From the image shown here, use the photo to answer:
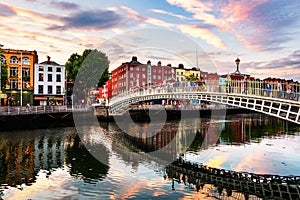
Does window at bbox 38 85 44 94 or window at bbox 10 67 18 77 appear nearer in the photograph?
window at bbox 10 67 18 77

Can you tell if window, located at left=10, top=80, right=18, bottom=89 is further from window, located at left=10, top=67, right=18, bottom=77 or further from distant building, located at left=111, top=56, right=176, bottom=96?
distant building, located at left=111, top=56, right=176, bottom=96

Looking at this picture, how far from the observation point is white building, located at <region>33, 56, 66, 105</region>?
2051 inches

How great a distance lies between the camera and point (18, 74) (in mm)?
48844

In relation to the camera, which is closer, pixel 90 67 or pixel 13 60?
pixel 13 60

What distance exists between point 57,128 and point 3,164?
61.7ft

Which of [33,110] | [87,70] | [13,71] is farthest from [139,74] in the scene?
[33,110]

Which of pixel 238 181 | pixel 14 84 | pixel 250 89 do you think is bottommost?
pixel 238 181

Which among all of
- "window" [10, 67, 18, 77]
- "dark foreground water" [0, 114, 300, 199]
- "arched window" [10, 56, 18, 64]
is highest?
"arched window" [10, 56, 18, 64]

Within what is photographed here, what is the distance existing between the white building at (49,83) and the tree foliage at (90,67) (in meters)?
1.99

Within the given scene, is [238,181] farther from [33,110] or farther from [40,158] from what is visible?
[33,110]

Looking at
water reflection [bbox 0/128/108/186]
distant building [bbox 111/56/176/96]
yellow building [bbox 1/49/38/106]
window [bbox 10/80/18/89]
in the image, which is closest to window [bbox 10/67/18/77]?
yellow building [bbox 1/49/38/106]

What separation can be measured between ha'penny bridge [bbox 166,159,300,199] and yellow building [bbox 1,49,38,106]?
38868mm

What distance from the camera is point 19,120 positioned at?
33031 mm

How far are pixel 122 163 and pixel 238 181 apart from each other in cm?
725
